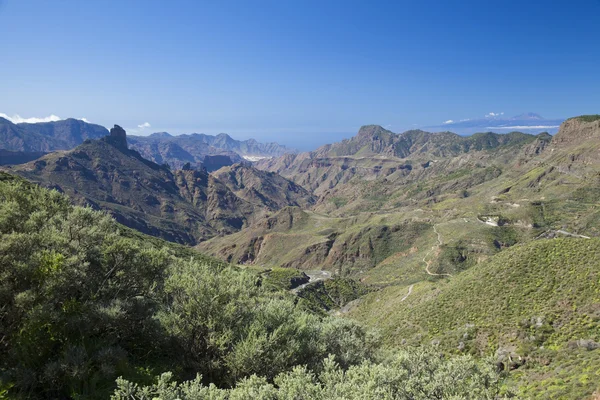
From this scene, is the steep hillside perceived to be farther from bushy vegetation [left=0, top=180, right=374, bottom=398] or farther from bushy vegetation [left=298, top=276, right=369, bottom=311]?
bushy vegetation [left=298, top=276, right=369, bottom=311]

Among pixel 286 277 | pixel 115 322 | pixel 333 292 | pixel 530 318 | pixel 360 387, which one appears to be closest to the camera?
pixel 360 387

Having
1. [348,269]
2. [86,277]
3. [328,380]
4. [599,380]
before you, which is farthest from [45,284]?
[348,269]

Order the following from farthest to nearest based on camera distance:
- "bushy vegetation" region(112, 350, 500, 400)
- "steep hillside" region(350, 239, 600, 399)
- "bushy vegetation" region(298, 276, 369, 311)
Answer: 1. "bushy vegetation" region(298, 276, 369, 311)
2. "steep hillside" region(350, 239, 600, 399)
3. "bushy vegetation" region(112, 350, 500, 400)

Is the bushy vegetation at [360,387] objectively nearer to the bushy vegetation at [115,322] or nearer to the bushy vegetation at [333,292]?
the bushy vegetation at [115,322]

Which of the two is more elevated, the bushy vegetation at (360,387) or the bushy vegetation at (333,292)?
the bushy vegetation at (360,387)

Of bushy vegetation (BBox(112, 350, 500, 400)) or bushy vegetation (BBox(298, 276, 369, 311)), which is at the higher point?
bushy vegetation (BBox(112, 350, 500, 400))

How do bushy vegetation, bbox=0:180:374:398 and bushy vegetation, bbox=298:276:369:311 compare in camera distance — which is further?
bushy vegetation, bbox=298:276:369:311

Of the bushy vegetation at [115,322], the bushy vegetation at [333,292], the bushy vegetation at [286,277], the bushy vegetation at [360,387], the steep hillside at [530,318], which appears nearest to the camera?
the bushy vegetation at [360,387]

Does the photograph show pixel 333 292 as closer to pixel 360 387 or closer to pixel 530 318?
pixel 530 318

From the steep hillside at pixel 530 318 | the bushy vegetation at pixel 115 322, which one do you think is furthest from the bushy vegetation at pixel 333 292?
the bushy vegetation at pixel 115 322

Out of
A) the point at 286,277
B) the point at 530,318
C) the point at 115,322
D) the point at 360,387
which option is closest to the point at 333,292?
the point at 286,277

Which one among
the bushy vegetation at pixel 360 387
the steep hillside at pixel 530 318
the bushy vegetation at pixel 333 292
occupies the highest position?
the bushy vegetation at pixel 360 387

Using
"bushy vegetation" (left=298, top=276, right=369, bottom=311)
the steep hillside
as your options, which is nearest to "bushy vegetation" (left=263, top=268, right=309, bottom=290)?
"bushy vegetation" (left=298, top=276, right=369, bottom=311)

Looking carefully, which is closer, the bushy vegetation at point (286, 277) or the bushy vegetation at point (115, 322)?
the bushy vegetation at point (115, 322)
